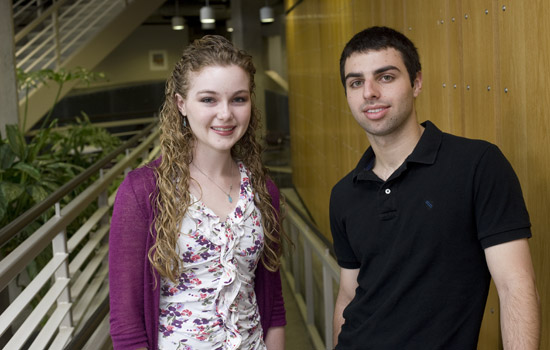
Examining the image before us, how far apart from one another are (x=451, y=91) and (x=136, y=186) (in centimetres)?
148

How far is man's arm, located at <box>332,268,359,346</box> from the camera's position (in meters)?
1.76

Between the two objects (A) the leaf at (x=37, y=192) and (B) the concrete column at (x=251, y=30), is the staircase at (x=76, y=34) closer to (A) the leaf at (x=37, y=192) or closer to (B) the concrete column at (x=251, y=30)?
(B) the concrete column at (x=251, y=30)

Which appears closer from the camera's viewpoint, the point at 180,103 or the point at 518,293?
the point at 518,293

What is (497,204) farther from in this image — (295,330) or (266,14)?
(266,14)

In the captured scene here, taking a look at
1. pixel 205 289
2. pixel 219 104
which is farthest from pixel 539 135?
pixel 205 289

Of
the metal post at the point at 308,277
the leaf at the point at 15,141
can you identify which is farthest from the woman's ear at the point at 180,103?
the leaf at the point at 15,141

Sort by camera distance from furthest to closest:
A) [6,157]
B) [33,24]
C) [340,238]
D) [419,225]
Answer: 1. [33,24]
2. [6,157]
3. [340,238]
4. [419,225]

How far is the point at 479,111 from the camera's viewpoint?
2.17 meters

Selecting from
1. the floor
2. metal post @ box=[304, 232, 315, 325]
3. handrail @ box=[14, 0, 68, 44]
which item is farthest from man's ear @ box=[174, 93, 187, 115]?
handrail @ box=[14, 0, 68, 44]

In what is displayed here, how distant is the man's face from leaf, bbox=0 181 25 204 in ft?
9.45

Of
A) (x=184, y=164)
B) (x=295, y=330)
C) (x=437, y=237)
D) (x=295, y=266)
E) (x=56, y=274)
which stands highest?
(x=184, y=164)

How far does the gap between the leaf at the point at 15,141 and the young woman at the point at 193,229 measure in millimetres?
3188

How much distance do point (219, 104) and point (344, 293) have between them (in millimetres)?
688

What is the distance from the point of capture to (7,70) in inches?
214
